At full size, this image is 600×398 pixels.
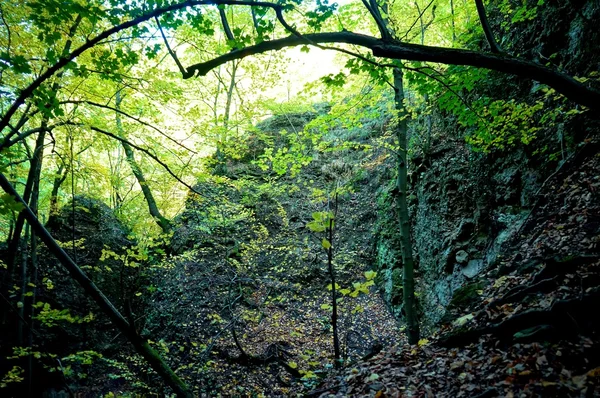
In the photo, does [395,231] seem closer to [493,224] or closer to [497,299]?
[493,224]

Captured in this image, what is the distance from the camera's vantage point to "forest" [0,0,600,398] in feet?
10.6

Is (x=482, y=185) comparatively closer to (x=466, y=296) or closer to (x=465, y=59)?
(x=466, y=296)

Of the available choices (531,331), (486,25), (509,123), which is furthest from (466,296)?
(486,25)

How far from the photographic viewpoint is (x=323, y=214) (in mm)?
4148

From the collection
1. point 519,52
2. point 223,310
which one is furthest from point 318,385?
point 519,52

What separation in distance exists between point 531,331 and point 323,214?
8.58 ft

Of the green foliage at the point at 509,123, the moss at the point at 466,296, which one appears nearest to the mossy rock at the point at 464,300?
the moss at the point at 466,296

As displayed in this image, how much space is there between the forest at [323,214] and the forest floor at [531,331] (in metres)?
0.03

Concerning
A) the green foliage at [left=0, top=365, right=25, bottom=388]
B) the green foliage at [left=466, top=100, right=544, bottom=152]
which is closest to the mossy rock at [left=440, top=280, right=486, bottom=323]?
the green foliage at [left=466, top=100, right=544, bottom=152]

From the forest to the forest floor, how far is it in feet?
0.09

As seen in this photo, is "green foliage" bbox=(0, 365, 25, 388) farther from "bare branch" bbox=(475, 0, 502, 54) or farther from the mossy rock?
"bare branch" bbox=(475, 0, 502, 54)

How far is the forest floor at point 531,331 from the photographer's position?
2.73 metres

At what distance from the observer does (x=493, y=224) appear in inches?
279

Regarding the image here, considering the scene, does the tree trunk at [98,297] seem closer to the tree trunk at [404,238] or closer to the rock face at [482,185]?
the tree trunk at [404,238]
